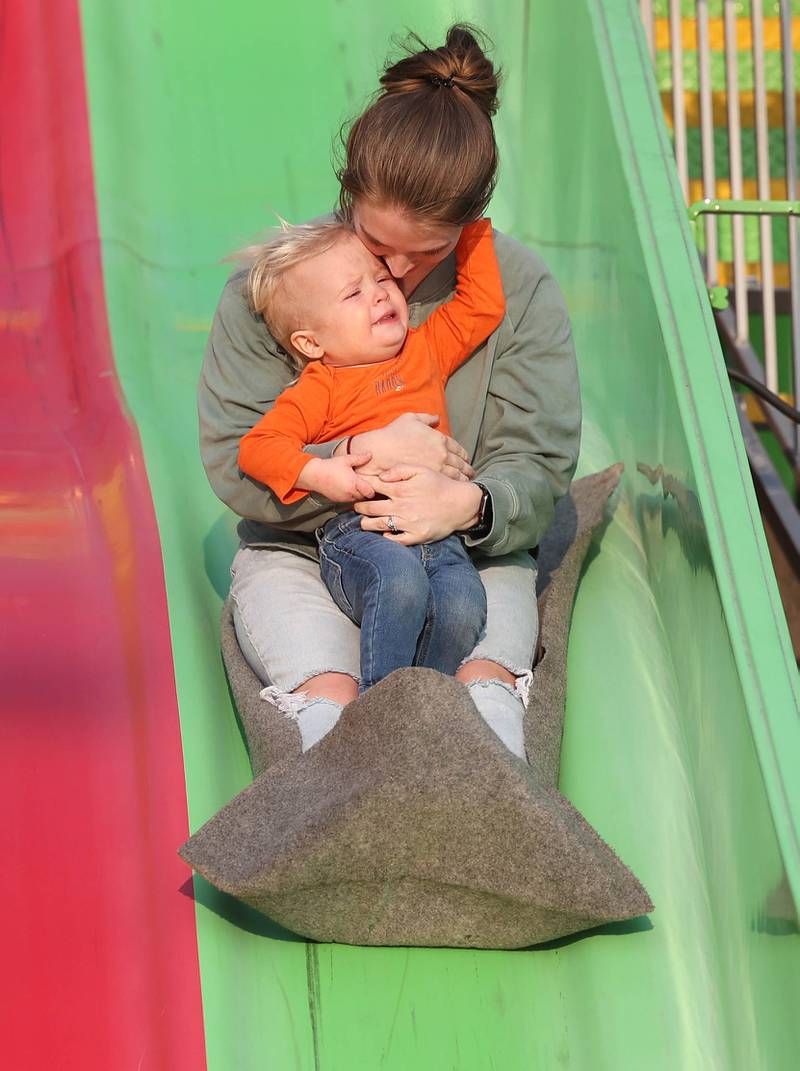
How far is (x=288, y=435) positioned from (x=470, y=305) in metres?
0.30

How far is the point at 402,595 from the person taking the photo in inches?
65.2

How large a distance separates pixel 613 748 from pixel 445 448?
0.41 m

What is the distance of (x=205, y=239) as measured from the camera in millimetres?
2680

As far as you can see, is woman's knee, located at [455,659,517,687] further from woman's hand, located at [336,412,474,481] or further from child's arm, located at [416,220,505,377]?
child's arm, located at [416,220,505,377]

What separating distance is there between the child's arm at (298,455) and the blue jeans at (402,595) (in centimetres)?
7

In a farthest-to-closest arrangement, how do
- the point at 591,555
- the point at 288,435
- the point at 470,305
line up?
the point at 591,555, the point at 470,305, the point at 288,435

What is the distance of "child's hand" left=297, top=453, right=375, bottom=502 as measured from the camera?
1.72 metres

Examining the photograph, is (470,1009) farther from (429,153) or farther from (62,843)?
(429,153)

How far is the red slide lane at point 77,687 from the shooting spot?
4.76 feet

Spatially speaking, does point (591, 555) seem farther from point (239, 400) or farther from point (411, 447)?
point (239, 400)

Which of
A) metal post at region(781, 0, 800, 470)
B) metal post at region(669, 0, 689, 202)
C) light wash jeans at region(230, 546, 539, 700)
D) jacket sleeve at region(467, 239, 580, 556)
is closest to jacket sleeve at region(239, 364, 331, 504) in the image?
light wash jeans at region(230, 546, 539, 700)

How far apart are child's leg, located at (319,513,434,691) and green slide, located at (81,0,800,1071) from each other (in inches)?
8.9

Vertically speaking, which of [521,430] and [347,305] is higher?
[347,305]

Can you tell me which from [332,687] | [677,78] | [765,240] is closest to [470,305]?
[332,687]
